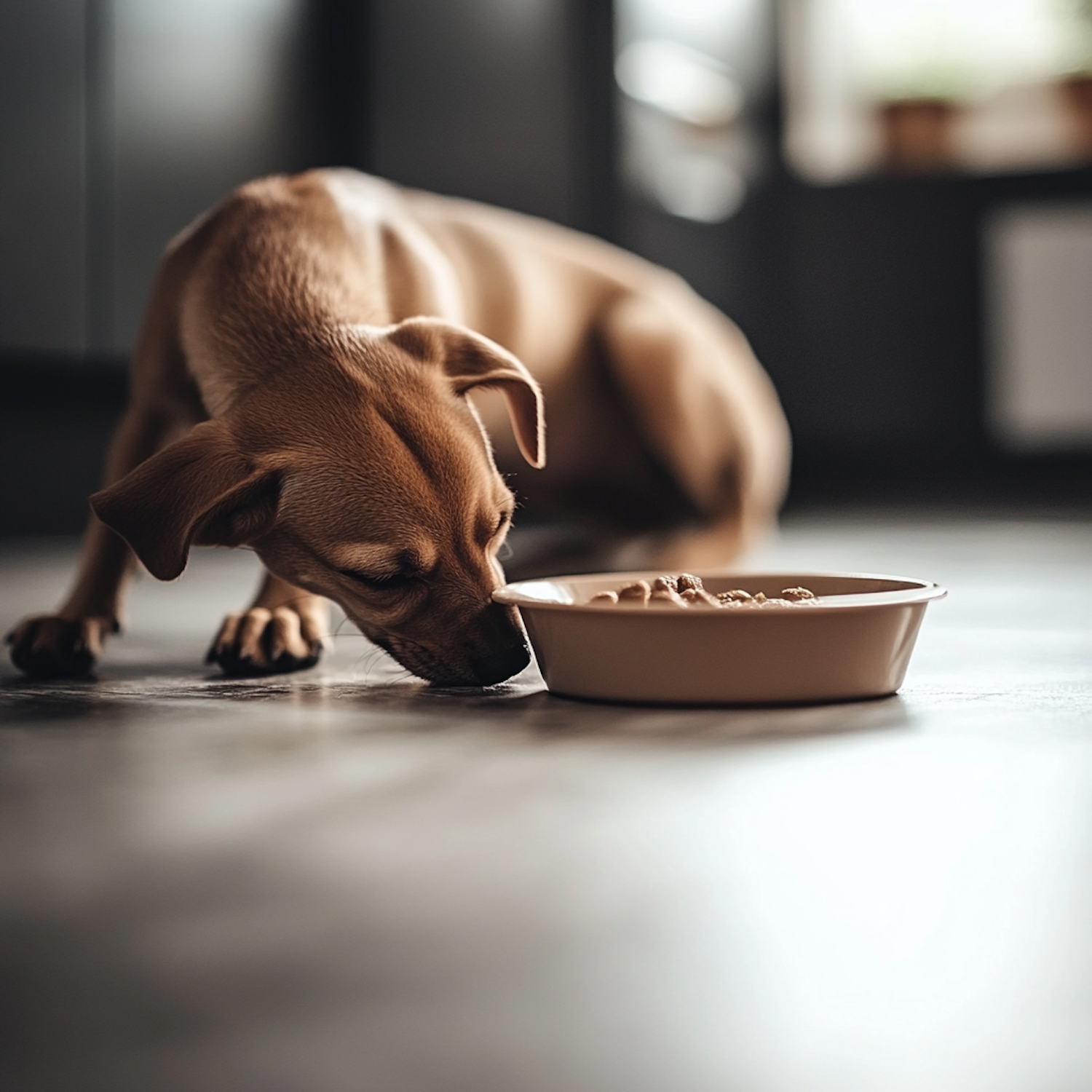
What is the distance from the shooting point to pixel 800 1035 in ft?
2.40

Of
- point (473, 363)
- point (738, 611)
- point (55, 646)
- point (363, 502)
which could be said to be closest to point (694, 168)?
point (473, 363)

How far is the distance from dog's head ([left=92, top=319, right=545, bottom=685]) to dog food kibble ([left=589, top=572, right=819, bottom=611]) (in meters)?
0.17

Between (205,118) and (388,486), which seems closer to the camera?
(388,486)

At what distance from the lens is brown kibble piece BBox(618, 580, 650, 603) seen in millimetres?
1517

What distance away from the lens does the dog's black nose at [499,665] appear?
1.62 metres

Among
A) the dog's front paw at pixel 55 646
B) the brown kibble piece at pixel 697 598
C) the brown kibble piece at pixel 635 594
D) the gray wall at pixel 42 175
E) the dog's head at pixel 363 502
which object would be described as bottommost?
the dog's front paw at pixel 55 646

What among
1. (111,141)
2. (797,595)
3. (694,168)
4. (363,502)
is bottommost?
(797,595)

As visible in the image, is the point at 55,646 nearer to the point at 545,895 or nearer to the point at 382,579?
the point at 382,579

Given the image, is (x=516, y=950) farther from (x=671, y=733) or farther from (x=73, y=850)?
(x=671, y=733)

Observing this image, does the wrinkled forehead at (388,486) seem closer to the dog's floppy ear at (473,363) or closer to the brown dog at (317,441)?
the brown dog at (317,441)

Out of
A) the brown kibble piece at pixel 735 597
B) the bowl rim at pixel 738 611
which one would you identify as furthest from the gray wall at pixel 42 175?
the brown kibble piece at pixel 735 597

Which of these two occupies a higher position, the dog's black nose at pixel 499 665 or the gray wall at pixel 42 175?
the gray wall at pixel 42 175

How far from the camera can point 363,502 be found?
157 cm

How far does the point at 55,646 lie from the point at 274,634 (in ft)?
0.94
